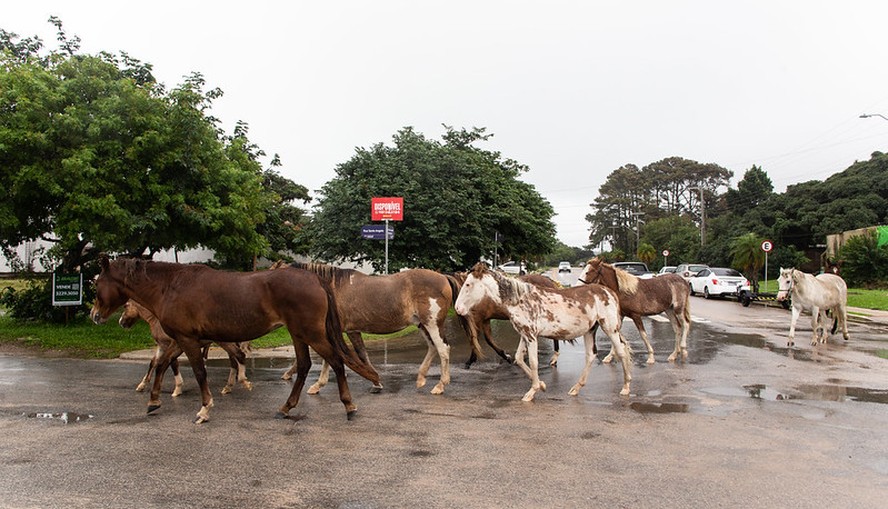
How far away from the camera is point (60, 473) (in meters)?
5.48

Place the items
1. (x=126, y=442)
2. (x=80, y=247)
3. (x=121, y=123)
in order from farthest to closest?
1. (x=80, y=247)
2. (x=121, y=123)
3. (x=126, y=442)

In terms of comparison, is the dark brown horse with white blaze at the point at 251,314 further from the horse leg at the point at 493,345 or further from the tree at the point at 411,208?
the tree at the point at 411,208

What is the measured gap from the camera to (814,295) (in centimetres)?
1438

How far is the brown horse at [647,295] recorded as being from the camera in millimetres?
12484

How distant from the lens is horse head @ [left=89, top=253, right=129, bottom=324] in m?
8.30

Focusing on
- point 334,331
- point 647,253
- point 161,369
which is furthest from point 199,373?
point 647,253

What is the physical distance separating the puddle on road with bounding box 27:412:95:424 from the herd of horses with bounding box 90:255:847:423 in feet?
2.45

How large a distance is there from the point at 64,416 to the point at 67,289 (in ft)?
28.8

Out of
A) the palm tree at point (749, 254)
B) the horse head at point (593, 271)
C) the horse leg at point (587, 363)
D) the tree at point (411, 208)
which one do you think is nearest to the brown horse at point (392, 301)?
the horse leg at point (587, 363)

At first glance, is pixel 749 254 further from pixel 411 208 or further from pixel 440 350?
pixel 440 350

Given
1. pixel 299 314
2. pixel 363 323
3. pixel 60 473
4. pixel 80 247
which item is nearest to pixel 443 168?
pixel 80 247

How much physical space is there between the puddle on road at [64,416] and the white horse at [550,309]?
5.21 metres

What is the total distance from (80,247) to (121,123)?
419cm

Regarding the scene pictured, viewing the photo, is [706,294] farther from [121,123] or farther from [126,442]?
[126,442]
